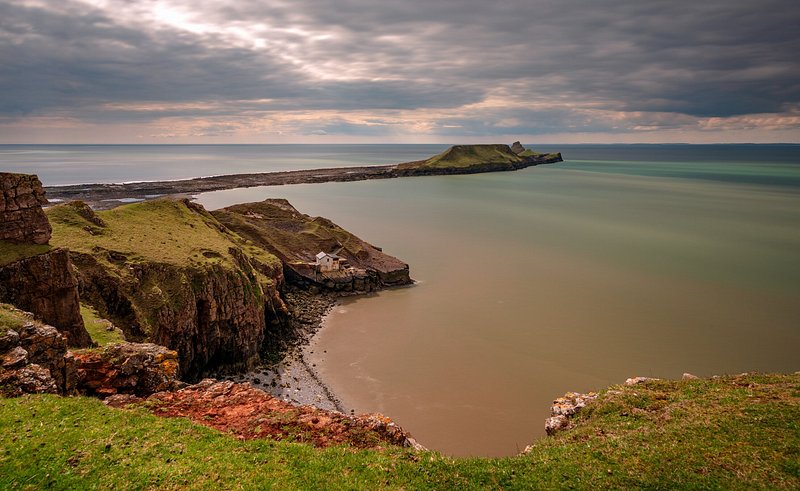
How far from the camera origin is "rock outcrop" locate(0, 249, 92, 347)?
71.7ft

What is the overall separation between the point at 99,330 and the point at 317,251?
37.9 meters

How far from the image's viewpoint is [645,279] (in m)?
61.9

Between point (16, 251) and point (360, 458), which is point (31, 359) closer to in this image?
point (16, 251)

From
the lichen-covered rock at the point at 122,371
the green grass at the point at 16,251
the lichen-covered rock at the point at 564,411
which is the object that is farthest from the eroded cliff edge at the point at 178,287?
the lichen-covered rock at the point at 564,411

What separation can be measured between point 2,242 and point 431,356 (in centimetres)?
3175

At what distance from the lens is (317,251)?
205ft

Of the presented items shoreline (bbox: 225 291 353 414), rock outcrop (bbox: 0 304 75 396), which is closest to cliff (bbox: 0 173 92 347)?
rock outcrop (bbox: 0 304 75 396)

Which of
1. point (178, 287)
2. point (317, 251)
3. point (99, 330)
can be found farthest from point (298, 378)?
point (317, 251)

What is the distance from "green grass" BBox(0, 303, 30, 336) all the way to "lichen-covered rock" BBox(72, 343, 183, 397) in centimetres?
272

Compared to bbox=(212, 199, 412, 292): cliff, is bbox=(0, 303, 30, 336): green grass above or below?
above

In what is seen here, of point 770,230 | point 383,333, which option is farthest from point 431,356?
point 770,230

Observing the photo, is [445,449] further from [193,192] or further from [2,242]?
[193,192]

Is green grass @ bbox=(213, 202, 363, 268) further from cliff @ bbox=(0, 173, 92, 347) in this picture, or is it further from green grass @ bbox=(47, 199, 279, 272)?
cliff @ bbox=(0, 173, 92, 347)

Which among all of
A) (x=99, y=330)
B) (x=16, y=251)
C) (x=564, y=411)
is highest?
(x=16, y=251)
